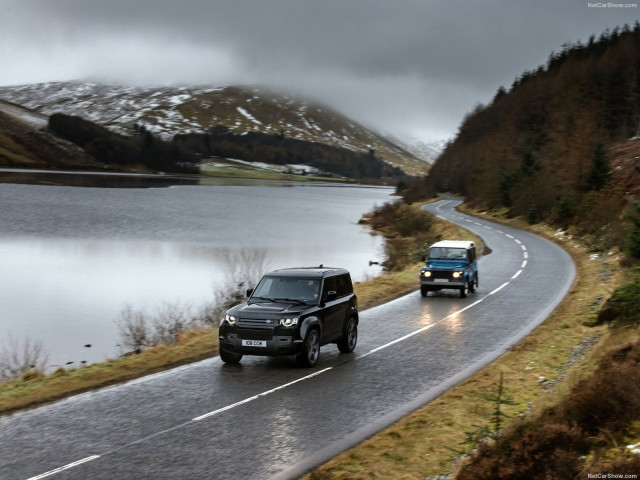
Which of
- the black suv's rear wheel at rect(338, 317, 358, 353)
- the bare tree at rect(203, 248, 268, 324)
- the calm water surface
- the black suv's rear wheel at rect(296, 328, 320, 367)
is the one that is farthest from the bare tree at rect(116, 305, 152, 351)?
the black suv's rear wheel at rect(296, 328, 320, 367)

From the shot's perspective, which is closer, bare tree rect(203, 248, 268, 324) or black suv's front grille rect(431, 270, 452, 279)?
black suv's front grille rect(431, 270, 452, 279)

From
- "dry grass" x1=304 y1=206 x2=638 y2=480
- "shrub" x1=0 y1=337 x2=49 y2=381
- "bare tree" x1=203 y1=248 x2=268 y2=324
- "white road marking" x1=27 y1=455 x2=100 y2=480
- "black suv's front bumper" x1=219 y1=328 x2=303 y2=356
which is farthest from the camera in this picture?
"bare tree" x1=203 y1=248 x2=268 y2=324

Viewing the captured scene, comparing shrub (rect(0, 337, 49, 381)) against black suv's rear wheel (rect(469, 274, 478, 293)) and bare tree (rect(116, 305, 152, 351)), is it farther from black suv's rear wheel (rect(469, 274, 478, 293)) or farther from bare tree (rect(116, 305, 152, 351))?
black suv's rear wheel (rect(469, 274, 478, 293))

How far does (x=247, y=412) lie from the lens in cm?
1088

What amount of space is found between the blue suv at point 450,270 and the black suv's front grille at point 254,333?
13469 mm

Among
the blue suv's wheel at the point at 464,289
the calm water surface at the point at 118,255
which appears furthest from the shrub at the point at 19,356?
the blue suv's wheel at the point at 464,289

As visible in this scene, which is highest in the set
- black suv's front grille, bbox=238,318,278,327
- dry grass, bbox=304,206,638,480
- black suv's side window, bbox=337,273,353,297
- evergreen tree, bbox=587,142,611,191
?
evergreen tree, bbox=587,142,611,191

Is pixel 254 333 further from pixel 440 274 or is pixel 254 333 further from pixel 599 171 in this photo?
pixel 599 171

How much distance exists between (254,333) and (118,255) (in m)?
37.1

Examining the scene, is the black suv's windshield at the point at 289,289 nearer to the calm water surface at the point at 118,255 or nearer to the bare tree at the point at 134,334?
the bare tree at the point at 134,334

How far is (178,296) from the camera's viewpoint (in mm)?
33562

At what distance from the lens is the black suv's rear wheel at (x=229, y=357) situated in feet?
46.5

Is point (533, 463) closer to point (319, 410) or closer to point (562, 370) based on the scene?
point (319, 410)

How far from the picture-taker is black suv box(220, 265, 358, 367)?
44.4 feet
